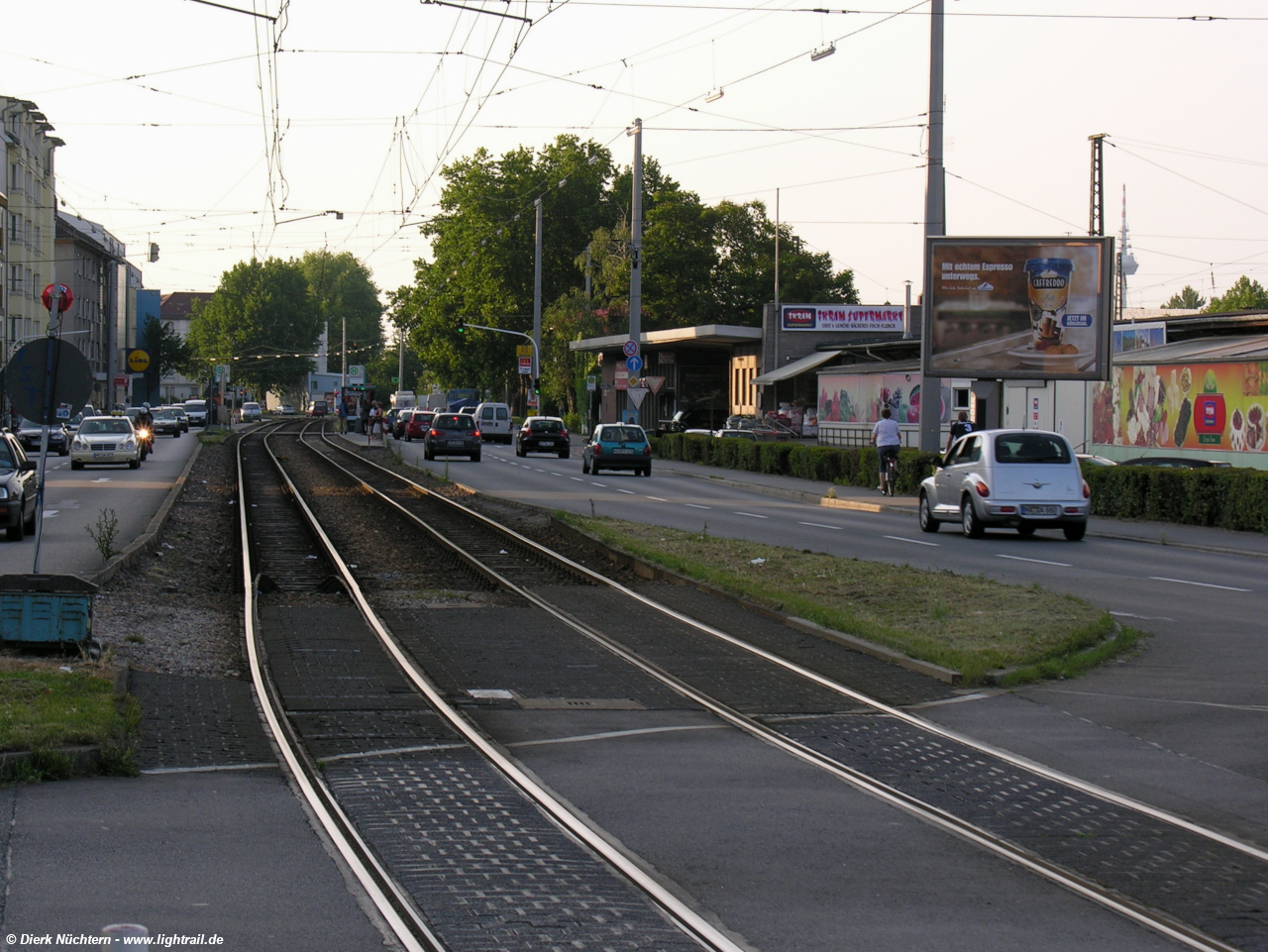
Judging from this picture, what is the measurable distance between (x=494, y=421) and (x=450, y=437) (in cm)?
2008

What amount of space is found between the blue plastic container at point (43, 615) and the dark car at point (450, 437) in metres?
37.4

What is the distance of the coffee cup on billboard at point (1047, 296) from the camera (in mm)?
32375

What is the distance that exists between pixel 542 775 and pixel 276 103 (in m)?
21.2

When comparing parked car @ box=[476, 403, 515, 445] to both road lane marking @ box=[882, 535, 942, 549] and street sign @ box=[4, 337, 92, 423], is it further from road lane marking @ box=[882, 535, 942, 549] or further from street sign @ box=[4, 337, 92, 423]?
street sign @ box=[4, 337, 92, 423]

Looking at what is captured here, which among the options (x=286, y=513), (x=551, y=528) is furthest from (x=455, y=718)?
(x=286, y=513)

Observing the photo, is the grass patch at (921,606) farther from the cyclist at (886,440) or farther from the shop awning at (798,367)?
the shop awning at (798,367)

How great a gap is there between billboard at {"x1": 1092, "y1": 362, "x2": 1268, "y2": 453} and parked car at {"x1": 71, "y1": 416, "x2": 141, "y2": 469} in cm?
2611

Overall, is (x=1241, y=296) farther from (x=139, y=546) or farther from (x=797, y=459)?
(x=139, y=546)

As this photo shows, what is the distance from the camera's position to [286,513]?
26188 mm

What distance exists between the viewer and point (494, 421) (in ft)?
222

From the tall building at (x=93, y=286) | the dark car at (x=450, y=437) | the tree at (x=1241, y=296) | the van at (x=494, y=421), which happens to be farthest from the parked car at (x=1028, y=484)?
the tree at (x=1241, y=296)

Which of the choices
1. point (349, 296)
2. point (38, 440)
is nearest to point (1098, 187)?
point (38, 440)

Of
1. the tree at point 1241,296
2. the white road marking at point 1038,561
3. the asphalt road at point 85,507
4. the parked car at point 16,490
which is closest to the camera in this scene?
the asphalt road at point 85,507

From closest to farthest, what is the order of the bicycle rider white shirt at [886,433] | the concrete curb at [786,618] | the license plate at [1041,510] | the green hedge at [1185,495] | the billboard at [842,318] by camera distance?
1. the concrete curb at [786,618]
2. the license plate at [1041,510]
3. the green hedge at [1185,495]
4. the bicycle rider white shirt at [886,433]
5. the billboard at [842,318]
